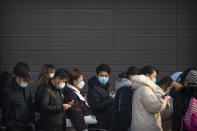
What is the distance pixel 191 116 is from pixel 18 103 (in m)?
3.27

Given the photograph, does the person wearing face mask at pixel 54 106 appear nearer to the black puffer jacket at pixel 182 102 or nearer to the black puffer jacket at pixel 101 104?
the black puffer jacket at pixel 101 104

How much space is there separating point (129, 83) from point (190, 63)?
18.6 feet

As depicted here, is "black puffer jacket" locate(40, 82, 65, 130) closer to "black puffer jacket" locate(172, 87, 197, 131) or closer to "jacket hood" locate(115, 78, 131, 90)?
"jacket hood" locate(115, 78, 131, 90)

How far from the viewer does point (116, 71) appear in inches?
573

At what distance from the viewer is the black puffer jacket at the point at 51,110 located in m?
9.44

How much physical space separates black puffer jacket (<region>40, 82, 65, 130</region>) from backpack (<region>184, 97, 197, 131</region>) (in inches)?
105

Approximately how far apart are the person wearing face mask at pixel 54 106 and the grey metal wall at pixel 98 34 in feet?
16.3

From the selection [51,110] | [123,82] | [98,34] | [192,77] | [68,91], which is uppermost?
[98,34]

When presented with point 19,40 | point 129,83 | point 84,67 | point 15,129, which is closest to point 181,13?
point 84,67

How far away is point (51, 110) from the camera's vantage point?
9414mm

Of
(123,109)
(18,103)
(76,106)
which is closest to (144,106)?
(123,109)

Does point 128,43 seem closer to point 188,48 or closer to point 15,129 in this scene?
point 188,48

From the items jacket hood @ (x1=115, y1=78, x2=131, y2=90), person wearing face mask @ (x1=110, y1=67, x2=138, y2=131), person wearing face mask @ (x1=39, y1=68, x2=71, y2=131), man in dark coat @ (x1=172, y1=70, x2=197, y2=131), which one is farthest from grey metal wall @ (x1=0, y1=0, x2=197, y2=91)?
man in dark coat @ (x1=172, y1=70, x2=197, y2=131)

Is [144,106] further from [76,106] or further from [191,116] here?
[76,106]
